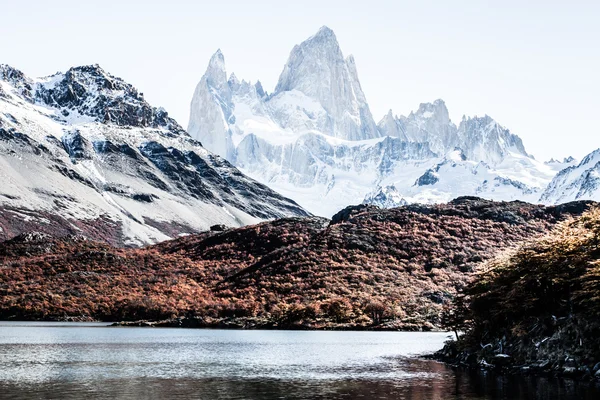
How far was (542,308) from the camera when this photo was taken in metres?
59.4

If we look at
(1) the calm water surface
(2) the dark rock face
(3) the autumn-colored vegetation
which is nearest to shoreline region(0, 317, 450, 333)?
(3) the autumn-colored vegetation

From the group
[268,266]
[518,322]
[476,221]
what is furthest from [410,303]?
[518,322]

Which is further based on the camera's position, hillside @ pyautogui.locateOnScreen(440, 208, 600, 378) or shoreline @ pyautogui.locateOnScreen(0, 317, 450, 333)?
shoreline @ pyautogui.locateOnScreen(0, 317, 450, 333)

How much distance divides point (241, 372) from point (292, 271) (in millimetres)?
80837

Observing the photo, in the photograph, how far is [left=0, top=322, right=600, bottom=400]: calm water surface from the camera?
46031 millimetres

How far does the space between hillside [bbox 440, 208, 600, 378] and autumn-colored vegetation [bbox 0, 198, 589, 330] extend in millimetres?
47028

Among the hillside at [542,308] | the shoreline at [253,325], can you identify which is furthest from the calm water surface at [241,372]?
the shoreline at [253,325]

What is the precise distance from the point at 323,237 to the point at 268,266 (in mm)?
14393

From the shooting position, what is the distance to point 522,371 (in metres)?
56.1

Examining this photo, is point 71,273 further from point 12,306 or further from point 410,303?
point 410,303

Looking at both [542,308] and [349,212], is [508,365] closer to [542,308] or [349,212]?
[542,308]

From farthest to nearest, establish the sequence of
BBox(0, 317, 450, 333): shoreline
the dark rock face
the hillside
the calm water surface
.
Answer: the dark rock face, BBox(0, 317, 450, 333): shoreline, the hillside, the calm water surface

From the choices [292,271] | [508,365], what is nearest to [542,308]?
[508,365]

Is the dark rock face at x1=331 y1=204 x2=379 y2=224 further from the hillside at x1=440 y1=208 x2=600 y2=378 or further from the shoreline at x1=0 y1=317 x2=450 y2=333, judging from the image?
the hillside at x1=440 y1=208 x2=600 y2=378
